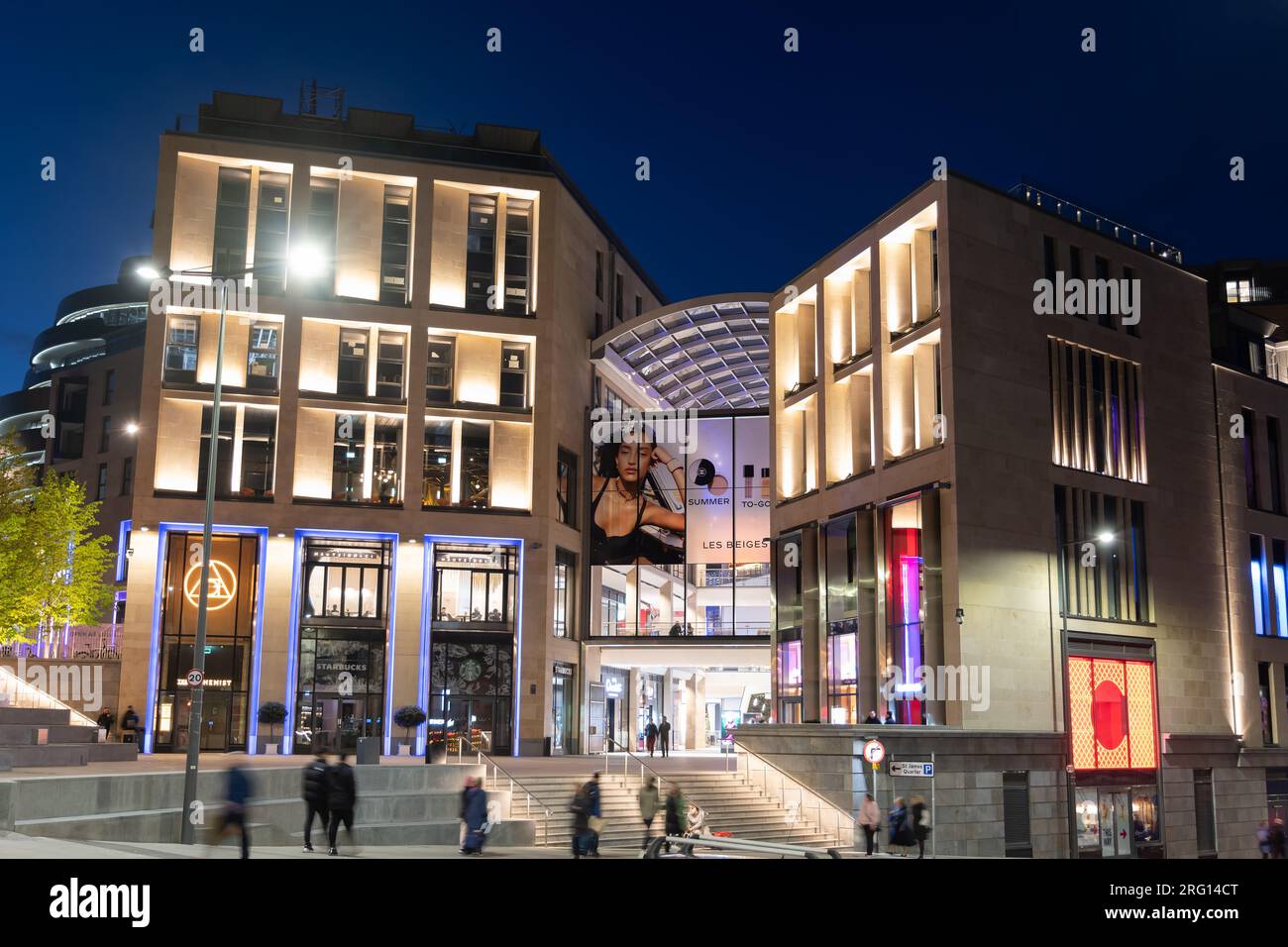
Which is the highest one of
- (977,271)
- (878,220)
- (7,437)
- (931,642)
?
(878,220)

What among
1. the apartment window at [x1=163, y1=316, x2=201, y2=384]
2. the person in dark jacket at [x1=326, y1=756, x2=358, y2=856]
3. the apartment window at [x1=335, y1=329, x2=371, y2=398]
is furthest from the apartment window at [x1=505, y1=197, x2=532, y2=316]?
the person in dark jacket at [x1=326, y1=756, x2=358, y2=856]

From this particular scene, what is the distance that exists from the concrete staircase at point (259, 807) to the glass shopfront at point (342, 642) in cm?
1898

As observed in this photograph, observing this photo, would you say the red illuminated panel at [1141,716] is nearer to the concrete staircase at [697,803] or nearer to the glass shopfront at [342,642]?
the concrete staircase at [697,803]

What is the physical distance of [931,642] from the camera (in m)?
37.1

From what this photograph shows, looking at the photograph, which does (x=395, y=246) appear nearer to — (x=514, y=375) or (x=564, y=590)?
(x=514, y=375)

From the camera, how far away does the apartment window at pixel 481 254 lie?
180ft

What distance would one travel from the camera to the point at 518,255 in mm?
55719

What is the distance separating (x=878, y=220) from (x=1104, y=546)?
14.0 m

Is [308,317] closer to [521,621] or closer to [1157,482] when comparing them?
Result: [521,621]

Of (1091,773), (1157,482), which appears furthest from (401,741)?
(1157,482)

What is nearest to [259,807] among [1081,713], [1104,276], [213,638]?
A: [213,638]

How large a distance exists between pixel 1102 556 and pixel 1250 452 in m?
13.3

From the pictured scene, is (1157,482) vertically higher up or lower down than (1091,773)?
higher up
